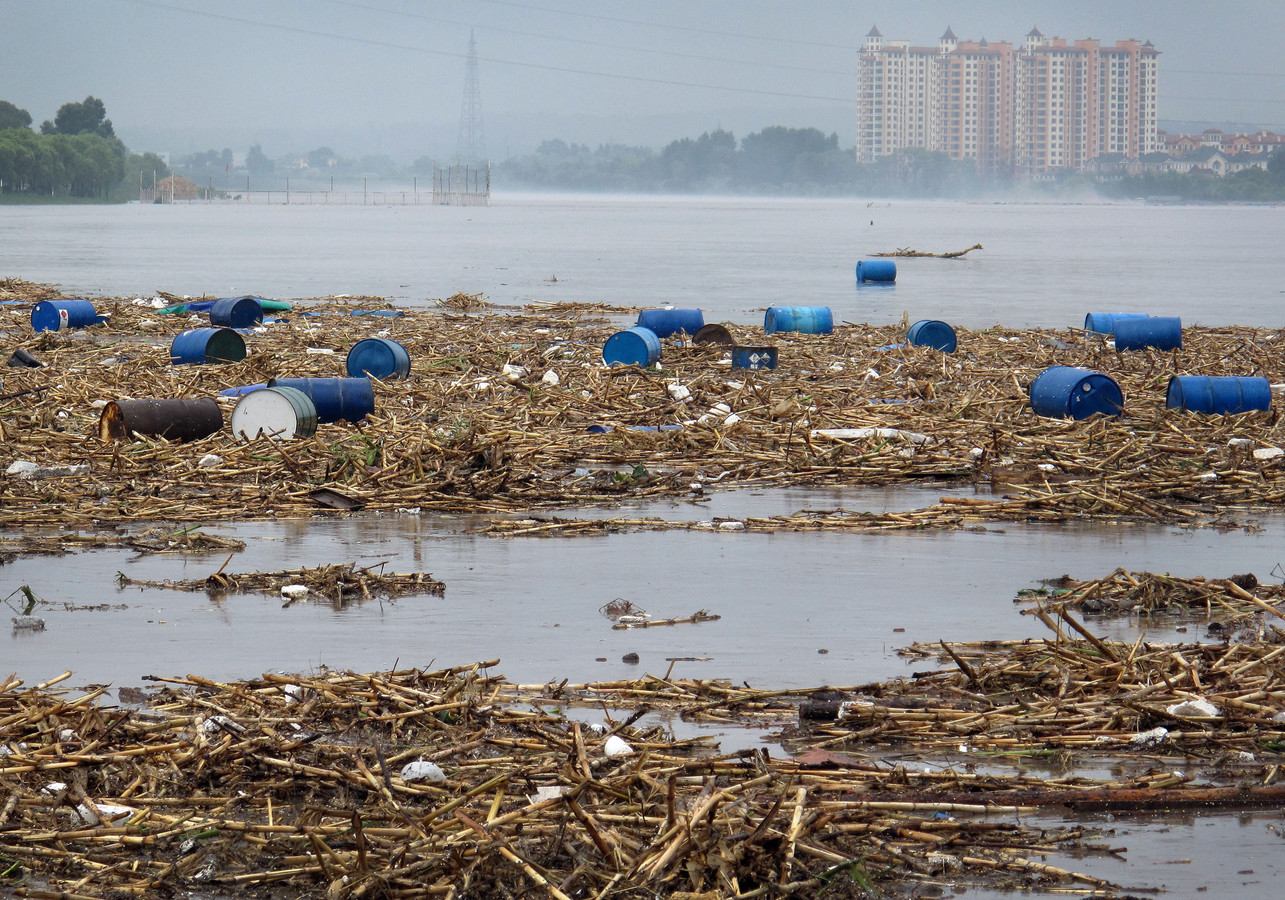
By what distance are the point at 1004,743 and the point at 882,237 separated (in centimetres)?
6725

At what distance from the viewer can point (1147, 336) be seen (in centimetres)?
1702

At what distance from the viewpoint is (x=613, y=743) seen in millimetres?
4871

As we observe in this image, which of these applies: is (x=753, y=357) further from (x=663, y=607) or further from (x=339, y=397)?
(x=663, y=607)

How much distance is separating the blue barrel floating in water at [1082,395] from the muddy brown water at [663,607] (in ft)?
9.59

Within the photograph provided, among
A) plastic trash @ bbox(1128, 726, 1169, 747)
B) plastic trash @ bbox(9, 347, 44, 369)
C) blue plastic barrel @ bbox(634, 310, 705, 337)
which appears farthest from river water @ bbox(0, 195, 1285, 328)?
plastic trash @ bbox(1128, 726, 1169, 747)

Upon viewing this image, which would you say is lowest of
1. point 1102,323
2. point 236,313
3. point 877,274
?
point 1102,323

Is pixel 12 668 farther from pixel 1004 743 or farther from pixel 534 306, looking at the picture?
pixel 534 306

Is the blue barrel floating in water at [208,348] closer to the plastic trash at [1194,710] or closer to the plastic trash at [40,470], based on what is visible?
the plastic trash at [40,470]

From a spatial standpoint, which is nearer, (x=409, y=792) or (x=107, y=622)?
(x=409, y=792)

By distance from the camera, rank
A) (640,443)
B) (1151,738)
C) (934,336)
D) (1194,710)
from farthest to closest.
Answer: (934,336)
(640,443)
(1194,710)
(1151,738)

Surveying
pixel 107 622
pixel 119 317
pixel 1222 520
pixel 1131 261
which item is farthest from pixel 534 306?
pixel 1131 261

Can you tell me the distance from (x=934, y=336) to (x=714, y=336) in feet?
8.60

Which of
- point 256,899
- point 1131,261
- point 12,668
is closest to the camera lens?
point 256,899

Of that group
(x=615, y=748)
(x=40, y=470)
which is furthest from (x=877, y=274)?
(x=615, y=748)
